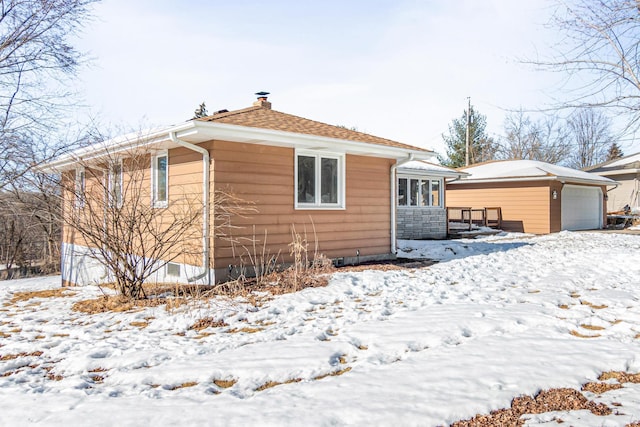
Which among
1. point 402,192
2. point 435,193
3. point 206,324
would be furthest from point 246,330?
point 435,193

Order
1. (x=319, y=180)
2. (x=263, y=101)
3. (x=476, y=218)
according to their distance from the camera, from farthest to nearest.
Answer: (x=476, y=218) → (x=263, y=101) → (x=319, y=180)

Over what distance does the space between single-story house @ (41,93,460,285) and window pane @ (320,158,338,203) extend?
2cm

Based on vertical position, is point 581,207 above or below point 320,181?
below

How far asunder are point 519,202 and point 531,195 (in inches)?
21.9

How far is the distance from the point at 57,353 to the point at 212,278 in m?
3.20

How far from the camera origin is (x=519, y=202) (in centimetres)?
1891

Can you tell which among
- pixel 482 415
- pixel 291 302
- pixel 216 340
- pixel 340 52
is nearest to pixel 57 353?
pixel 216 340

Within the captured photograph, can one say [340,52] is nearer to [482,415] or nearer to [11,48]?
[11,48]

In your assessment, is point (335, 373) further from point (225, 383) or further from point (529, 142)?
point (529, 142)

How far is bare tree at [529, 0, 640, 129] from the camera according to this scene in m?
8.10

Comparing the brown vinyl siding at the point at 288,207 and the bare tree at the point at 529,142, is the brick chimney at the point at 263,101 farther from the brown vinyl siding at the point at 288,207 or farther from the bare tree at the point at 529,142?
the bare tree at the point at 529,142

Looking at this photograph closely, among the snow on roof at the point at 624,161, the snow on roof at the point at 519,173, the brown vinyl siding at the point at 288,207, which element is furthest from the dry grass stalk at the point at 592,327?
the snow on roof at the point at 624,161

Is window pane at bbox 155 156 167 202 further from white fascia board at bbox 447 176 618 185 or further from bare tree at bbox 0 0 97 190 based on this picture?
white fascia board at bbox 447 176 618 185

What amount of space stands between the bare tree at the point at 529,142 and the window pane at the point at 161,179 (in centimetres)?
3460
